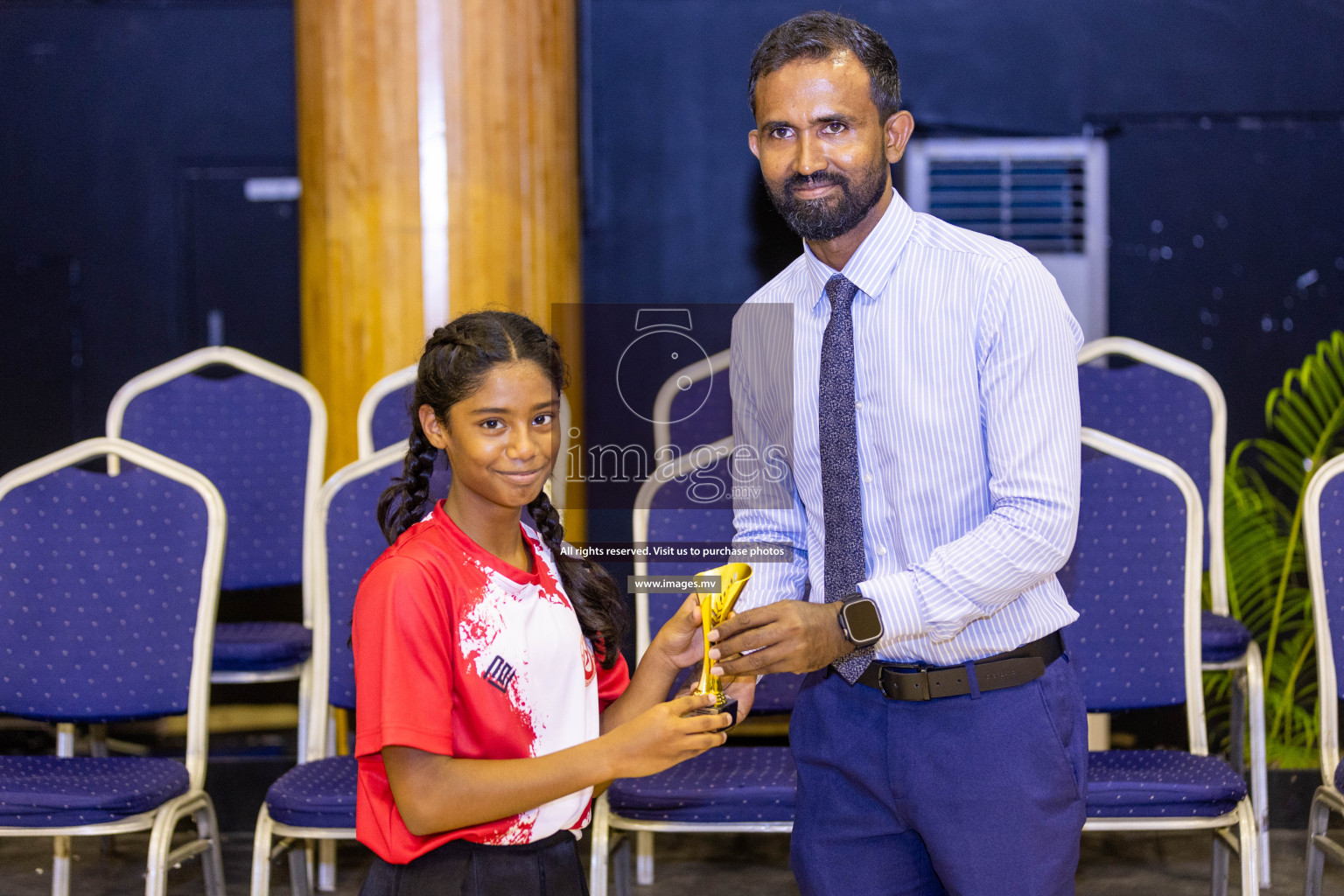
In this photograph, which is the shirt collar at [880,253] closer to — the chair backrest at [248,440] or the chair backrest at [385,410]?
the chair backrest at [385,410]

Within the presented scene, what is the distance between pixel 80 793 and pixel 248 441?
131 cm

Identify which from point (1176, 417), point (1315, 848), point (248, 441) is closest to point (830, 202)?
point (1315, 848)

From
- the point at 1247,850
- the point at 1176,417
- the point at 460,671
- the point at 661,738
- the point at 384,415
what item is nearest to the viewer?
the point at 661,738

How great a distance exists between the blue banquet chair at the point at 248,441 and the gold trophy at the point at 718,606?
7.27 ft

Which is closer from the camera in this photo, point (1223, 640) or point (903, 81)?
point (1223, 640)

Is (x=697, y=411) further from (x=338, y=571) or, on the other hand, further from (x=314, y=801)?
(x=314, y=801)

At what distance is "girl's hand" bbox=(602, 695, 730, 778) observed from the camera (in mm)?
1186

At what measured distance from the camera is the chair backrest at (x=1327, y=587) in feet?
7.81

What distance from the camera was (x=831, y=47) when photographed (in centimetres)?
144

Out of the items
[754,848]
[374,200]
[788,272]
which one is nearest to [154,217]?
[374,200]

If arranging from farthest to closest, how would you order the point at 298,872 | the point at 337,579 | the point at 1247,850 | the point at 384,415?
the point at 384,415, the point at 337,579, the point at 298,872, the point at 1247,850

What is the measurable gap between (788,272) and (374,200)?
235 centimetres

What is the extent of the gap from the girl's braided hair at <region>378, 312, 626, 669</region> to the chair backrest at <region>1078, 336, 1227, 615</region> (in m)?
1.99


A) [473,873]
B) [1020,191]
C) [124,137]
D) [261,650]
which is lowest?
[261,650]
